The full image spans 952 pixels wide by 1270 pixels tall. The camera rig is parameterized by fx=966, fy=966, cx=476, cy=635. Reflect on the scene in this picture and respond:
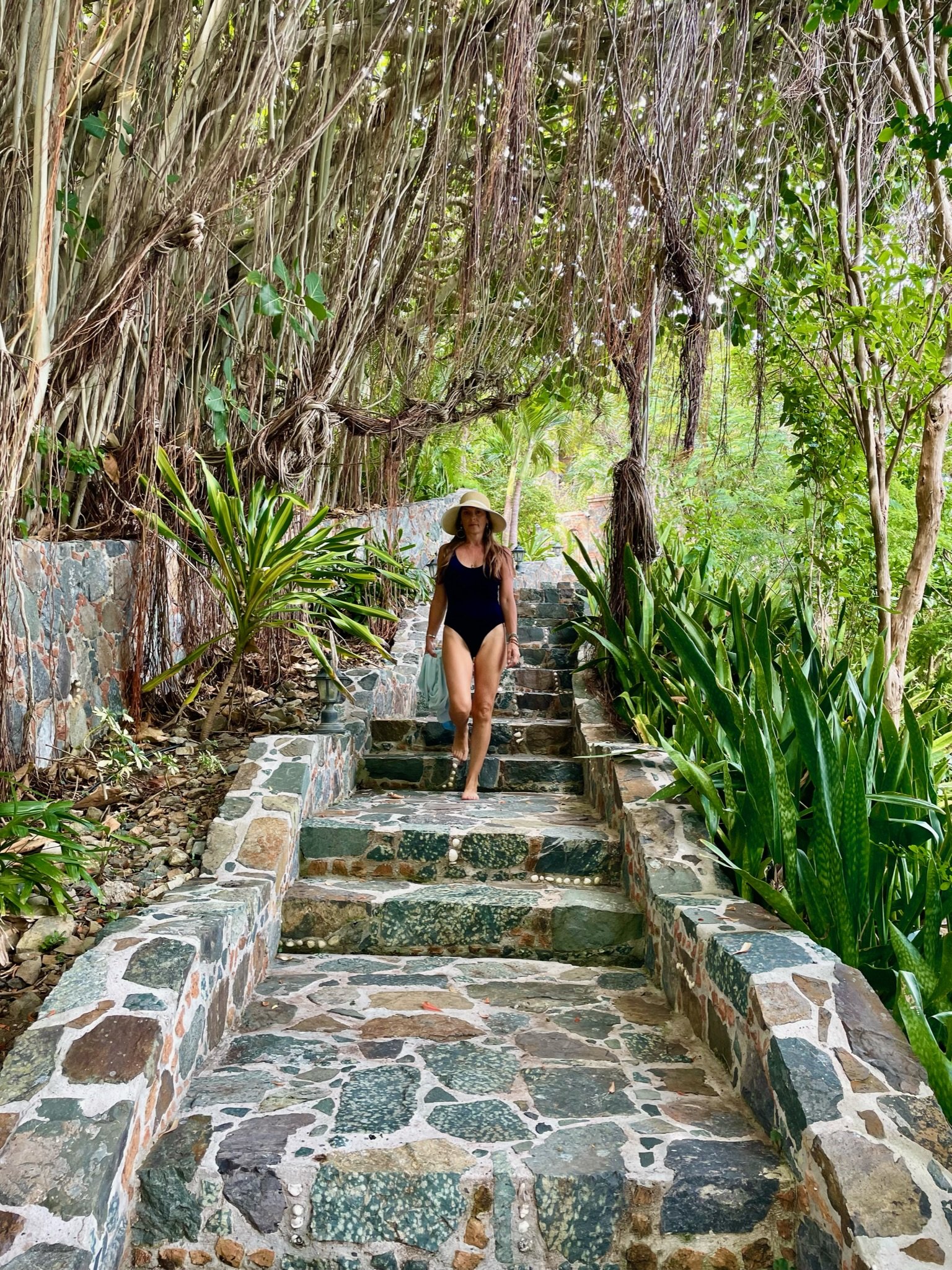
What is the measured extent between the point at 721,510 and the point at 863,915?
843cm

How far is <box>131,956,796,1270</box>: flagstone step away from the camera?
6.21ft

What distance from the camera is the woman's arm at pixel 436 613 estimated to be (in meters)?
4.25

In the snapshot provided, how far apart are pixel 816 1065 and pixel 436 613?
263cm

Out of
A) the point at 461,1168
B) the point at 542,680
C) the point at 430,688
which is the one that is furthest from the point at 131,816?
the point at 542,680

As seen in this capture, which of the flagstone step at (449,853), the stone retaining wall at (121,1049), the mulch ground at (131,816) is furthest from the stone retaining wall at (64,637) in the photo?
the flagstone step at (449,853)

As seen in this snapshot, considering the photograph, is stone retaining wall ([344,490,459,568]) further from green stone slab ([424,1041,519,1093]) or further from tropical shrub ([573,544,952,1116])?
green stone slab ([424,1041,519,1093])

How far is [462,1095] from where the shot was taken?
7.26ft

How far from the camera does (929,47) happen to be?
3.69 meters

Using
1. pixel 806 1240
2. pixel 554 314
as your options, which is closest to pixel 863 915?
pixel 806 1240

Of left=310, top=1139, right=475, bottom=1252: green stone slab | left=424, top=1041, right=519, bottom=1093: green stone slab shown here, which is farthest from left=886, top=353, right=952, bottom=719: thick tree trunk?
left=310, top=1139, right=475, bottom=1252: green stone slab

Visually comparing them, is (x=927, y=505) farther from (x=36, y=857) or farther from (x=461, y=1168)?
(x=36, y=857)

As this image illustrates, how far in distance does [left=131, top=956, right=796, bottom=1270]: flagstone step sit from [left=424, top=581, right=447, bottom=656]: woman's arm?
2.16m

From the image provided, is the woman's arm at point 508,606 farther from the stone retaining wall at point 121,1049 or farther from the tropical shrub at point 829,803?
the stone retaining wall at point 121,1049

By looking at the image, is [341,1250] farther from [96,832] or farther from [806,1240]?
[96,832]
